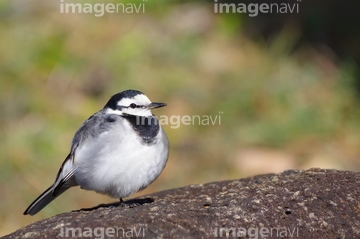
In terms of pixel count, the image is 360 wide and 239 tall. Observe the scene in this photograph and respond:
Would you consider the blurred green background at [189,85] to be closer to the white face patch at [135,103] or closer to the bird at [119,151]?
the bird at [119,151]

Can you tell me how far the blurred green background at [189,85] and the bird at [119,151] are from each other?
209 centimetres

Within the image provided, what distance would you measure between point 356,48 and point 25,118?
3.71 meters

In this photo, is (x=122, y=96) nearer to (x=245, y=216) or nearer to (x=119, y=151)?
(x=119, y=151)

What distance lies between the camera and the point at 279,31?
31.1ft

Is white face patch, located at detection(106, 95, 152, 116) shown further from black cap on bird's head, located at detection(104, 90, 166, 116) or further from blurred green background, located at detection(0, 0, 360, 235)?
blurred green background, located at detection(0, 0, 360, 235)

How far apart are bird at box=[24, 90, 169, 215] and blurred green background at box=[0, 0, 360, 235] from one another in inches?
82.4

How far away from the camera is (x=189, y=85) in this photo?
8852 millimetres

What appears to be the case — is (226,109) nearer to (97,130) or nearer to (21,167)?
(21,167)

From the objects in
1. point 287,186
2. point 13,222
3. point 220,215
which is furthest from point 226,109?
point 220,215

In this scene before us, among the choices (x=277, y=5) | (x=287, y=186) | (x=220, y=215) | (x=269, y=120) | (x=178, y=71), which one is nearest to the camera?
(x=220, y=215)

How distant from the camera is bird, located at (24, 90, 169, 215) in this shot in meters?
4.91

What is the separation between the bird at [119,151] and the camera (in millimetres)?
4910

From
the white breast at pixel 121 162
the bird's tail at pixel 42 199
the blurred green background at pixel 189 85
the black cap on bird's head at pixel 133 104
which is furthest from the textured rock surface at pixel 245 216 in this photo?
the blurred green background at pixel 189 85

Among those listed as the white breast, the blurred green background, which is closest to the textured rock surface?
the white breast
